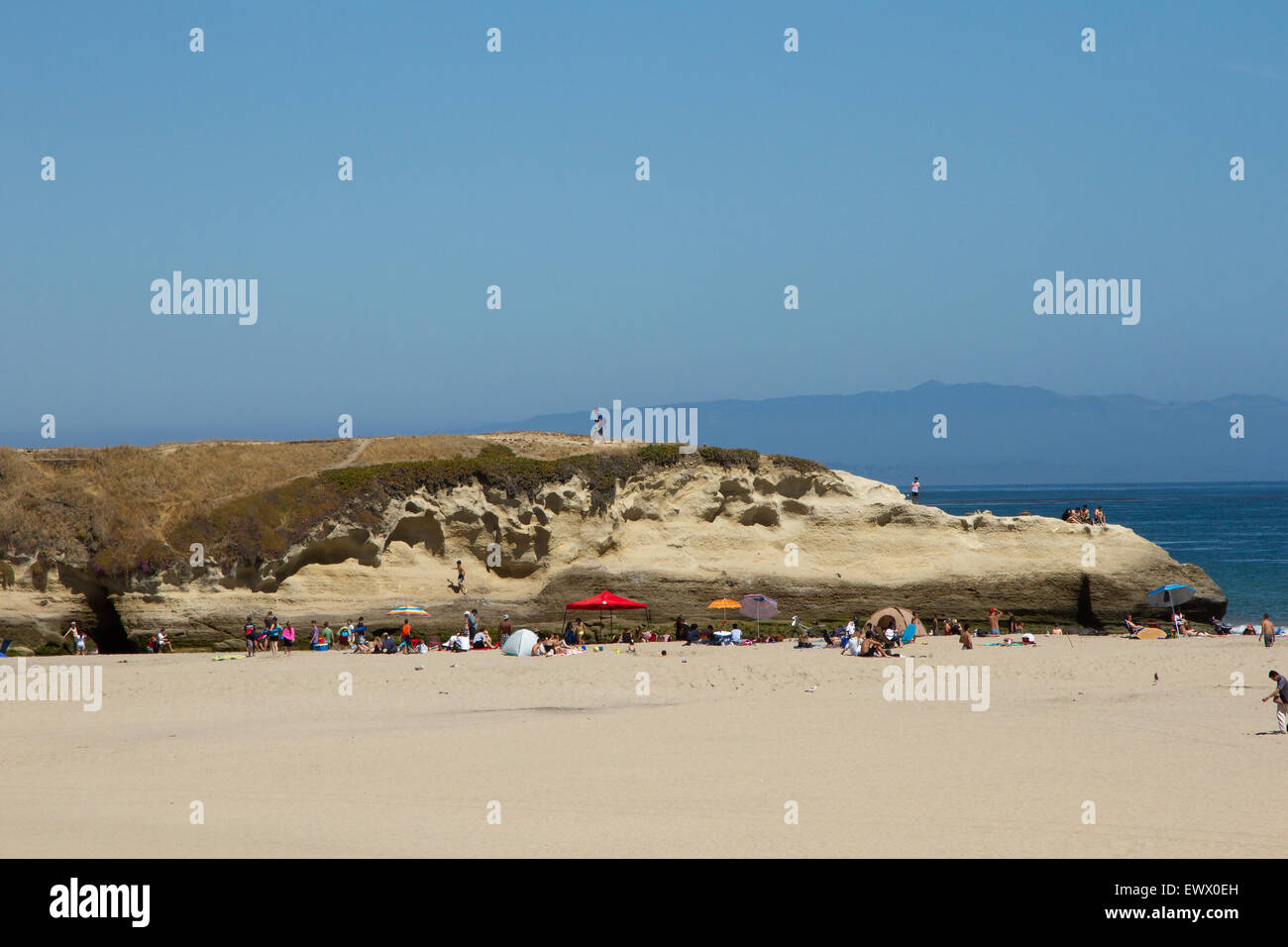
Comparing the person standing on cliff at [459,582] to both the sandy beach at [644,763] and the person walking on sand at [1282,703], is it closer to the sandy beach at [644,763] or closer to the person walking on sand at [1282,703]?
the sandy beach at [644,763]

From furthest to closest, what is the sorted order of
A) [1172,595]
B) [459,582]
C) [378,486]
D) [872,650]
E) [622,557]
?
[622,557] → [378,486] → [459,582] → [1172,595] → [872,650]

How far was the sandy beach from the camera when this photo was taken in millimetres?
12453

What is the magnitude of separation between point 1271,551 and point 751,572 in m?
47.6

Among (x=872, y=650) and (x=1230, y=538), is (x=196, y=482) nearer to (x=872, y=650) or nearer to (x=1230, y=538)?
(x=872, y=650)

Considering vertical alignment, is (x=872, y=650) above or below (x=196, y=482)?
below

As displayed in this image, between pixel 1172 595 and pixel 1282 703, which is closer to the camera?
pixel 1282 703

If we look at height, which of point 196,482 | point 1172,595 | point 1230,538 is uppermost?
point 196,482

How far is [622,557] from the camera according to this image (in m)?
33.0

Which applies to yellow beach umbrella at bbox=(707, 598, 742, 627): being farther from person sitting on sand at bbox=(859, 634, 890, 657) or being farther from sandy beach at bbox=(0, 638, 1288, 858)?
sandy beach at bbox=(0, 638, 1288, 858)

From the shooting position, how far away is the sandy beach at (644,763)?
40.9ft

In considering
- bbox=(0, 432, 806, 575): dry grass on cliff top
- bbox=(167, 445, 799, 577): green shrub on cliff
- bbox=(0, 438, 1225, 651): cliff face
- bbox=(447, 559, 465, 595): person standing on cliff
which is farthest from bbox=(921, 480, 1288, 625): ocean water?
bbox=(0, 432, 806, 575): dry grass on cliff top

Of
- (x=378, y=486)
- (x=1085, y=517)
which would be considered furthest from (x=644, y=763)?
(x=1085, y=517)

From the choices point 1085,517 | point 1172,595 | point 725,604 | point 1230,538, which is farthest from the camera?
point 1230,538

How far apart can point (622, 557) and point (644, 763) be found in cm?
1696
